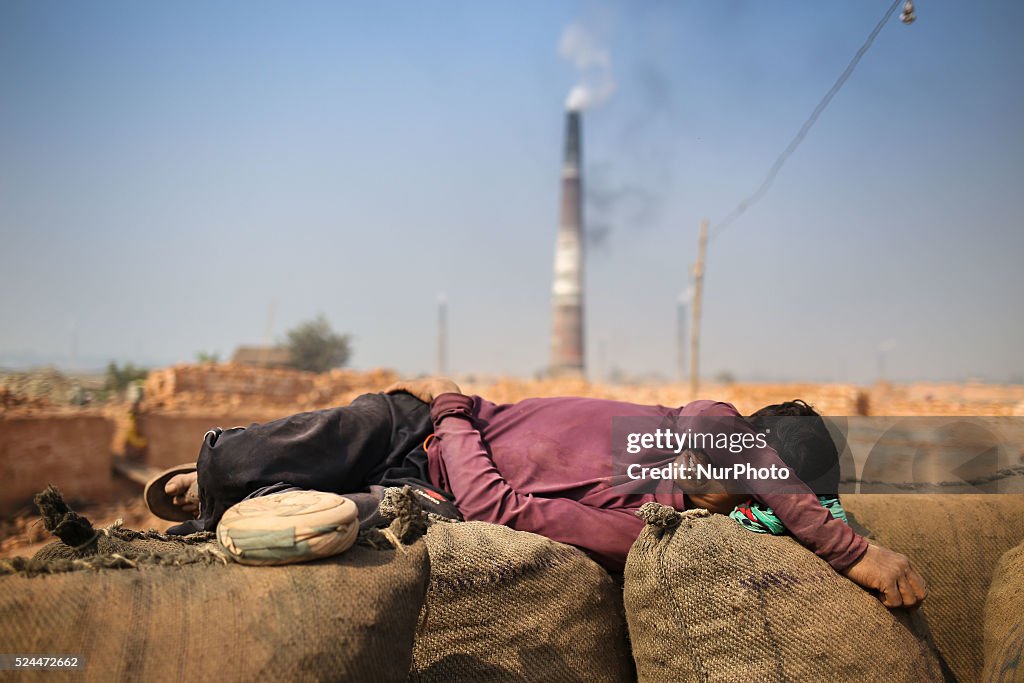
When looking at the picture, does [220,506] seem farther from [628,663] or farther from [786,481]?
[786,481]

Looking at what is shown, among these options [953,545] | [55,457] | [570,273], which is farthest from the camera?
[570,273]

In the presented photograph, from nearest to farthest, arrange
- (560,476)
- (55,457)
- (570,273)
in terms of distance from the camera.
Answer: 1. (560,476)
2. (55,457)
3. (570,273)

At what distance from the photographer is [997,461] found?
105 inches

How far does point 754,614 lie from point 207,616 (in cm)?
132

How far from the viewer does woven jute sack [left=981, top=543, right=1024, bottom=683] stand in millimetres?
1812

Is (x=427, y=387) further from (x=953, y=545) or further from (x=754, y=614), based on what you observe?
(x=953, y=545)

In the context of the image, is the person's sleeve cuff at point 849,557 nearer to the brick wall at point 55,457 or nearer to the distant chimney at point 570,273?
the brick wall at point 55,457

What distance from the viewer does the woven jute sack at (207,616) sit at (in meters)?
1.23

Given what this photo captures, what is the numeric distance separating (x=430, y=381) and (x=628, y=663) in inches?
46.7

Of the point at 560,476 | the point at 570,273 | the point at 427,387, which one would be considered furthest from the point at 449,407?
the point at 570,273

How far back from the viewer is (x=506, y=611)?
1.86m

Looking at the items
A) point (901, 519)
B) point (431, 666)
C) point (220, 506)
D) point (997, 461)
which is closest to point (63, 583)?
point (220, 506)

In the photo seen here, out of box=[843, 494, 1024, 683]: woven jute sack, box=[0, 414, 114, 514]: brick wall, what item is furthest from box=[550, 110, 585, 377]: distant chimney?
box=[843, 494, 1024, 683]: woven jute sack

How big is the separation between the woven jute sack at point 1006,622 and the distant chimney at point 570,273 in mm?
25026
